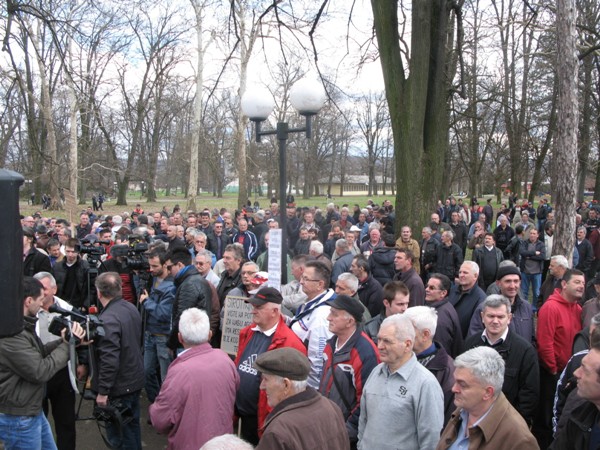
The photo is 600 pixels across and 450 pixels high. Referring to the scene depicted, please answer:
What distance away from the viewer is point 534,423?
4.84 m

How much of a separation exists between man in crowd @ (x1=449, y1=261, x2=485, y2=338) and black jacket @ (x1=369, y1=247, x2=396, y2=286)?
2348mm

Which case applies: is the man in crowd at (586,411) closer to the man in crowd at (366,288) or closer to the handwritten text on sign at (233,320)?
the handwritten text on sign at (233,320)

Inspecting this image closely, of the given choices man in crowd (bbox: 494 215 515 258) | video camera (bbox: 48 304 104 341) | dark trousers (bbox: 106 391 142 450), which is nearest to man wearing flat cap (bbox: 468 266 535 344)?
dark trousers (bbox: 106 391 142 450)

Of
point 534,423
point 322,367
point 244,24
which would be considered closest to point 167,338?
point 322,367

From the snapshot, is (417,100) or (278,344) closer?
(278,344)

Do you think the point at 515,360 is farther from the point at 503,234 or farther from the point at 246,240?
the point at 503,234

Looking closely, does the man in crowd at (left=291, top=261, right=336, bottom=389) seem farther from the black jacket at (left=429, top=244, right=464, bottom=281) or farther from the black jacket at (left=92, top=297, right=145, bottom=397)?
the black jacket at (left=429, top=244, right=464, bottom=281)

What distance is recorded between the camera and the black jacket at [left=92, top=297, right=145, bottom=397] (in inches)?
174

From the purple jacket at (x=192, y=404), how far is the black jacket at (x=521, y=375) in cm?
224

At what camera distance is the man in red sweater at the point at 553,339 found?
4.82 m

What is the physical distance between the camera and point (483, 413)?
2.81m

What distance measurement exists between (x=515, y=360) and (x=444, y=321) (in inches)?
40.3

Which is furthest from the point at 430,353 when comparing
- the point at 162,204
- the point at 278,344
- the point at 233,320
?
the point at 162,204

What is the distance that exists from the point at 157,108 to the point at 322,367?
41768mm
